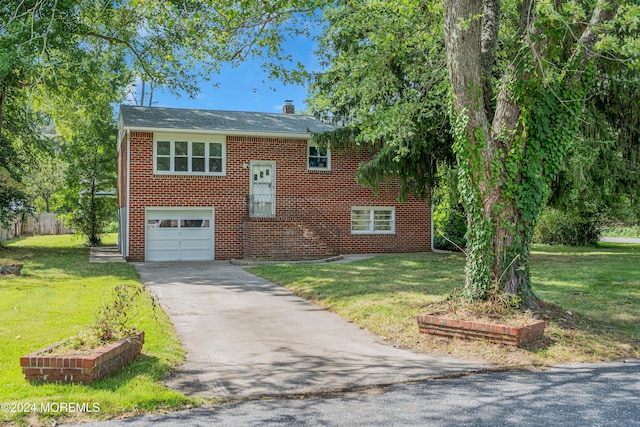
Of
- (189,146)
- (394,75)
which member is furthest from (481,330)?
(189,146)

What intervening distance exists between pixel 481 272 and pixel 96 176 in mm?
24869

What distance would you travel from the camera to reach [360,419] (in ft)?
15.1

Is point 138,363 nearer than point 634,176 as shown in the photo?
Yes

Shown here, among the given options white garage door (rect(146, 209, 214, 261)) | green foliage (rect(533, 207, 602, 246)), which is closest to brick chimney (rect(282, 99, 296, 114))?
white garage door (rect(146, 209, 214, 261))

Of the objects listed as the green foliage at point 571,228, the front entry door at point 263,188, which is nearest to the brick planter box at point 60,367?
the front entry door at point 263,188

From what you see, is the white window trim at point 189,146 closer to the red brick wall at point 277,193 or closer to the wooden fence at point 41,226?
the red brick wall at point 277,193

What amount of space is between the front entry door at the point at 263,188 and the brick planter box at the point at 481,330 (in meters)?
14.5

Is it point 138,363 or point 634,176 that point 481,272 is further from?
point 634,176

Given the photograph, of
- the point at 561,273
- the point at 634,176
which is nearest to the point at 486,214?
the point at 561,273

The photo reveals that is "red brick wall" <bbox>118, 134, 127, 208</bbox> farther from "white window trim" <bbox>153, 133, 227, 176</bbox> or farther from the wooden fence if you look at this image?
the wooden fence

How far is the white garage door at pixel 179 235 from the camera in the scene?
66.6ft

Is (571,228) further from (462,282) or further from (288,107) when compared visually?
(462,282)

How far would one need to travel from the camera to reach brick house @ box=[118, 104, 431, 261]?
20094 mm

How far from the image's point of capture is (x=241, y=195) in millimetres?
21250
